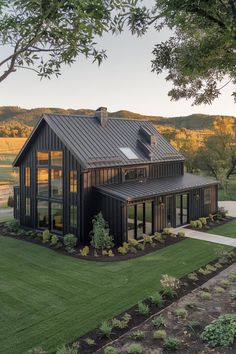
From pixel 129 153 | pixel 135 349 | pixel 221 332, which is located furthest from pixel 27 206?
pixel 221 332

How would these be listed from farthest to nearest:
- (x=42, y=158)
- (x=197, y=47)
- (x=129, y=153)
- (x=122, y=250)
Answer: (x=129, y=153) < (x=42, y=158) < (x=122, y=250) < (x=197, y=47)

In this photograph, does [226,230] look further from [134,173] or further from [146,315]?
[146,315]

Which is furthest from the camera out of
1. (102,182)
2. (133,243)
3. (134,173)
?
(134,173)

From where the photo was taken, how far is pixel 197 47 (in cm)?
922

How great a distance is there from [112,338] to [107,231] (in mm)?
7549

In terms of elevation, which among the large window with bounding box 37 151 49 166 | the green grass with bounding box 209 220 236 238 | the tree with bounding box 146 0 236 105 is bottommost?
the green grass with bounding box 209 220 236 238

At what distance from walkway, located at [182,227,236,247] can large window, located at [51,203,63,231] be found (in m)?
7.10

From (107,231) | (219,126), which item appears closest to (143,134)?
(107,231)

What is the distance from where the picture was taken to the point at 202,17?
8562 millimetres

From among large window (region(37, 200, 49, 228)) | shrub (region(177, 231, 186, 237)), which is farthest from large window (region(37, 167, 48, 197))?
shrub (region(177, 231, 186, 237))

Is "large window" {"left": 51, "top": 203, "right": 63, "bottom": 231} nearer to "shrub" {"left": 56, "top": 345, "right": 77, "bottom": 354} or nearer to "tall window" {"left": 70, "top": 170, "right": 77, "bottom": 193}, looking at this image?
"tall window" {"left": 70, "top": 170, "right": 77, "bottom": 193}

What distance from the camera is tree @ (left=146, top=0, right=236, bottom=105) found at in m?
7.77

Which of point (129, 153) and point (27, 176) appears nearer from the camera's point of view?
point (129, 153)

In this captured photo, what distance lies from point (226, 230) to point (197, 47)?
12.7 m
